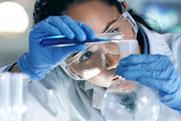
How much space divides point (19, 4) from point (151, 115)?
993mm

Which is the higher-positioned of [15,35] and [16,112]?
[16,112]

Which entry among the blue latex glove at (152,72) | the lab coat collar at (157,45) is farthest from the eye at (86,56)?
the lab coat collar at (157,45)

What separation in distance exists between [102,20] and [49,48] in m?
0.18

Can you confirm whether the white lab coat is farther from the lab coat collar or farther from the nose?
the nose

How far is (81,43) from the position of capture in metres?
0.98

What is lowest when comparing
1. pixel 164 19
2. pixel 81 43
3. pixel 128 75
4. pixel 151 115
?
pixel 164 19

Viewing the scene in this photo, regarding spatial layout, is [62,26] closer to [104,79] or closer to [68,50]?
[68,50]

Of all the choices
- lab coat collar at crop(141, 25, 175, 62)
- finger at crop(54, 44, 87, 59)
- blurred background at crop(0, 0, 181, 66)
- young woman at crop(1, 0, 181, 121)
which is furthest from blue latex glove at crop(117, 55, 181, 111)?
blurred background at crop(0, 0, 181, 66)

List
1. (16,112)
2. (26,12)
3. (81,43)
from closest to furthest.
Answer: (16,112), (81,43), (26,12)

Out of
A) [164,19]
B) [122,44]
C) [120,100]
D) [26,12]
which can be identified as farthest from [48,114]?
[164,19]

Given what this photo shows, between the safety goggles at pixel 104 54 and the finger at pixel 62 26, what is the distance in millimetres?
101

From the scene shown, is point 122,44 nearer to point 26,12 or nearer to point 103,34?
point 103,34

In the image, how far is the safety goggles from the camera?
1.08 m

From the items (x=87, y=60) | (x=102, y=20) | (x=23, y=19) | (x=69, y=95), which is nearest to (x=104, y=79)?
(x=87, y=60)
